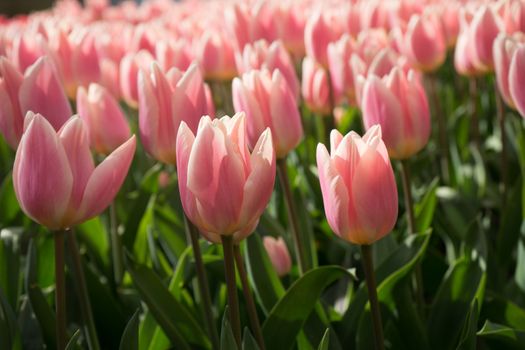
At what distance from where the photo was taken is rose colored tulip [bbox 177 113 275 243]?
908 millimetres

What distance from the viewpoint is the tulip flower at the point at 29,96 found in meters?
1.21

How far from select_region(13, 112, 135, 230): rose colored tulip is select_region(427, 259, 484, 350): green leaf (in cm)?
61

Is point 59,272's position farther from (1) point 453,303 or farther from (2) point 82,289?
(1) point 453,303

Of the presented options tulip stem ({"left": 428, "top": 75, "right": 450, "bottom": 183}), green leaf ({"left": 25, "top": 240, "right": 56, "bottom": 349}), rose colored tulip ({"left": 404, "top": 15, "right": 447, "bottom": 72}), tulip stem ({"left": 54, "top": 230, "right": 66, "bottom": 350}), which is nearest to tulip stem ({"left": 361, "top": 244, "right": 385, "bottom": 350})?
tulip stem ({"left": 54, "top": 230, "right": 66, "bottom": 350})

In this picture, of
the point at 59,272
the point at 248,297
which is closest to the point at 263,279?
the point at 248,297

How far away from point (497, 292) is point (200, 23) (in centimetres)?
146

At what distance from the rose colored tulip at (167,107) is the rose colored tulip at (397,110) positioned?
0.87ft

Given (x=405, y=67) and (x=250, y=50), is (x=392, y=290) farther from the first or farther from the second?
(x=250, y=50)

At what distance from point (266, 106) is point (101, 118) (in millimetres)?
316

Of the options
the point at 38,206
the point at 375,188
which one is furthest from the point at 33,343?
the point at 375,188

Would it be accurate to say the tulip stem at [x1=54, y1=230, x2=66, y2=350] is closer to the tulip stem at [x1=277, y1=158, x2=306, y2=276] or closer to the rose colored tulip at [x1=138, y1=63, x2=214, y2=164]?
the rose colored tulip at [x1=138, y1=63, x2=214, y2=164]

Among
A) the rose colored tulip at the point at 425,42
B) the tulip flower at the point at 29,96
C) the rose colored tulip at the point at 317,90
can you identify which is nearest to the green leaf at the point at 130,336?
the tulip flower at the point at 29,96

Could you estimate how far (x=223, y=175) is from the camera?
0.91m

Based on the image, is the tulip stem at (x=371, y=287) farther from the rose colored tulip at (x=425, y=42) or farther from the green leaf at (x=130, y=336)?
the rose colored tulip at (x=425, y=42)
